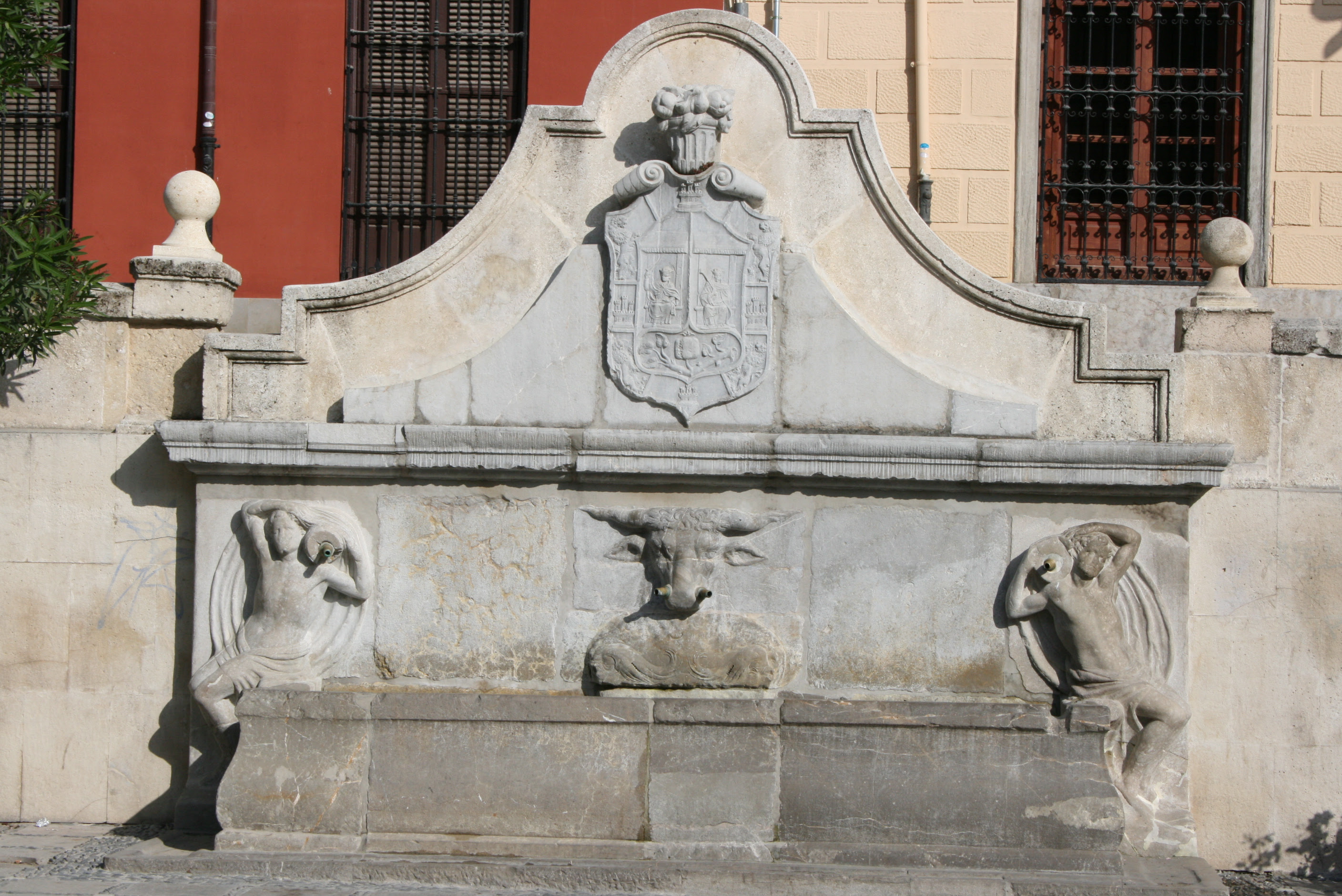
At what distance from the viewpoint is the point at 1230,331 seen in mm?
5359

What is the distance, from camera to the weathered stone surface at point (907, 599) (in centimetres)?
520

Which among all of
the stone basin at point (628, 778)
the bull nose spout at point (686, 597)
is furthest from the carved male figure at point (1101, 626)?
the bull nose spout at point (686, 597)

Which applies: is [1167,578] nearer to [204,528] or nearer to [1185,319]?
[1185,319]

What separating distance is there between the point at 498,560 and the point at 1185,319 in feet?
10.1

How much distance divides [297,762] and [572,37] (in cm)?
441

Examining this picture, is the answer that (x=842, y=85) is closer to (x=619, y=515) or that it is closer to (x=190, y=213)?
(x=619, y=515)

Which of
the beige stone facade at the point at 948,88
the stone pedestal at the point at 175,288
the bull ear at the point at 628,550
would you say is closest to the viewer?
the bull ear at the point at 628,550

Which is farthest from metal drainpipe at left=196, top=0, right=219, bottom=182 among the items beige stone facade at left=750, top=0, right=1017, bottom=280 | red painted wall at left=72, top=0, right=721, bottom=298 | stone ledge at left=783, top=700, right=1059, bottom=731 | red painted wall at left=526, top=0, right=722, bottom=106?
stone ledge at left=783, top=700, right=1059, bottom=731

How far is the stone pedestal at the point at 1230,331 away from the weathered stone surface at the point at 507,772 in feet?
9.47

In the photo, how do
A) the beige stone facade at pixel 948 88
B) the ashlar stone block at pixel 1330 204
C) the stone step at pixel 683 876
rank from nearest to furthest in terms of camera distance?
the stone step at pixel 683 876 → the ashlar stone block at pixel 1330 204 → the beige stone facade at pixel 948 88

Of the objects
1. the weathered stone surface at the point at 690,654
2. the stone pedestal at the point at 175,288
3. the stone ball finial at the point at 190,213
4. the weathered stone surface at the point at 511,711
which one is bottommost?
the weathered stone surface at the point at 511,711

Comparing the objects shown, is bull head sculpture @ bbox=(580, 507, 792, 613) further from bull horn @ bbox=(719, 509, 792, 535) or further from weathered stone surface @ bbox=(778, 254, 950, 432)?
weathered stone surface @ bbox=(778, 254, 950, 432)

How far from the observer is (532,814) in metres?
4.95

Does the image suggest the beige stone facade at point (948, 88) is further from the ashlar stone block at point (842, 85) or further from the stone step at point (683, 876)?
the stone step at point (683, 876)
